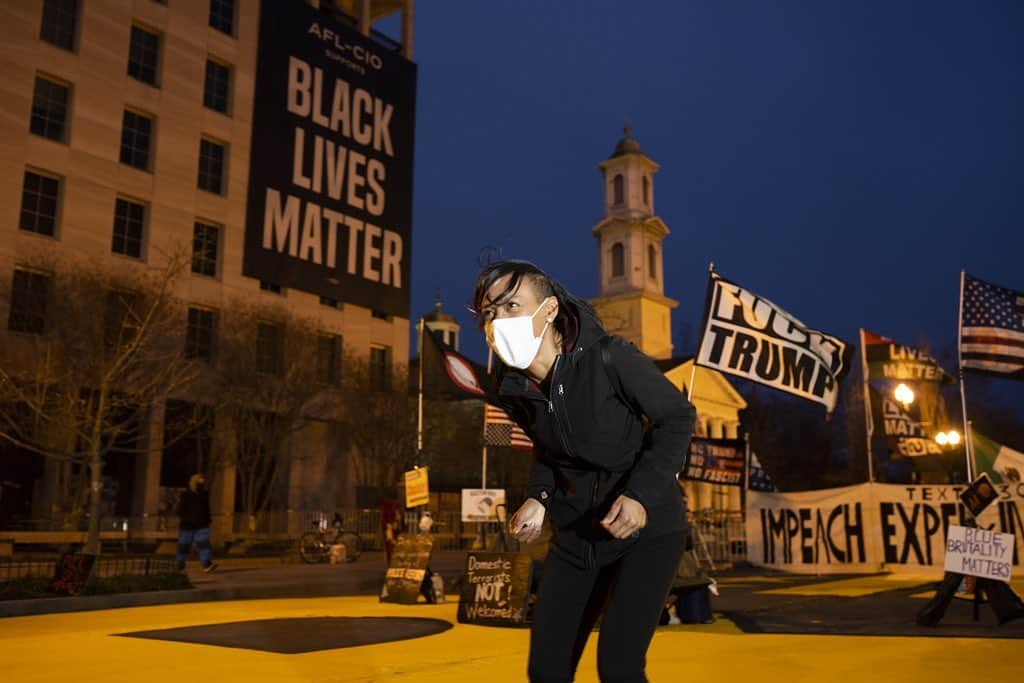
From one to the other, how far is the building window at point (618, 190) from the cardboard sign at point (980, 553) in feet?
211

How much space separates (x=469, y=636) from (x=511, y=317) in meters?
6.90

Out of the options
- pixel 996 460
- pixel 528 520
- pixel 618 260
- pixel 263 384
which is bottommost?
pixel 528 520

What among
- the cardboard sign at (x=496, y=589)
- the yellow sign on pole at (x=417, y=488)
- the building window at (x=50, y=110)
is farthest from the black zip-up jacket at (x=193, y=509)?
the building window at (x=50, y=110)

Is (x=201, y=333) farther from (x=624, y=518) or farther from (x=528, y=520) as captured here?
(x=624, y=518)

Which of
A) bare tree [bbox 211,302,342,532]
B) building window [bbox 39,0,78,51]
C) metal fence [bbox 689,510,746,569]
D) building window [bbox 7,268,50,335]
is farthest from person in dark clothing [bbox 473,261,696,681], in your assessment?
building window [bbox 39,0,78,51]

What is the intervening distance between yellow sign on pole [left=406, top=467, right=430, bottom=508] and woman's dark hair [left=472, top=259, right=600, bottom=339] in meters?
15.4

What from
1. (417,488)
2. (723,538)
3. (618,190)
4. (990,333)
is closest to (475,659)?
(417,488)

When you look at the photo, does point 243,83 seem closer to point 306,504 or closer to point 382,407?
point 382,407

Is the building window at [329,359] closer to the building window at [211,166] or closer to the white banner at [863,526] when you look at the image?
the building window at [211,166]

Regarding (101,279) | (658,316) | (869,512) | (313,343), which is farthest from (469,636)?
(658,316)

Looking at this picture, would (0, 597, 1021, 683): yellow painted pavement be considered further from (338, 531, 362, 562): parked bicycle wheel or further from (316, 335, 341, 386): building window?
(316, 335, 341, 386): building window

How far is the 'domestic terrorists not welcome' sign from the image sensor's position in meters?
39.4

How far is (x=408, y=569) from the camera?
13438mm

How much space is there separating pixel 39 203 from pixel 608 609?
33.1m
